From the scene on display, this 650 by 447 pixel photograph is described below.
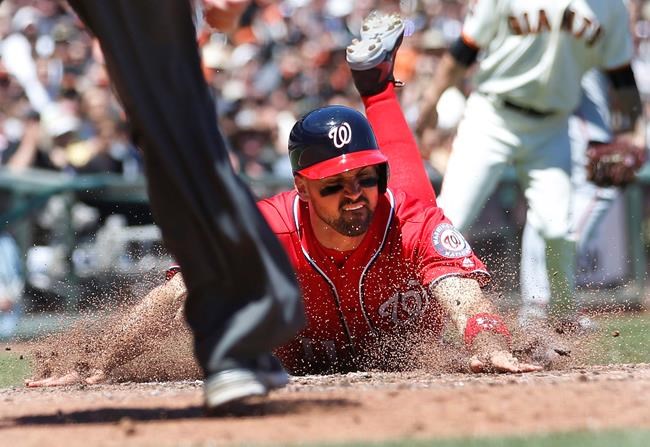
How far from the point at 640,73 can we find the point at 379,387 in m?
8.93

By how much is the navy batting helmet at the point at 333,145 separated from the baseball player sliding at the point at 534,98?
211cm

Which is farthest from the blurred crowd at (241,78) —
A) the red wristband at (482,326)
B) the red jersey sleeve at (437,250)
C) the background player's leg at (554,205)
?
the red wristband at (482,326)

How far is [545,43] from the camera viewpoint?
24.8 ft

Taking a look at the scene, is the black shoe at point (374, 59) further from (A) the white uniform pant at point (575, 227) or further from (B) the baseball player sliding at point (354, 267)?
(A) the white uniform pant at point (575, 227)

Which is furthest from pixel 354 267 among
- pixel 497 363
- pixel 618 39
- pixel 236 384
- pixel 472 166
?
pixel 618 39

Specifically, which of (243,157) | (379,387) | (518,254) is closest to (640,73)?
(518,254)

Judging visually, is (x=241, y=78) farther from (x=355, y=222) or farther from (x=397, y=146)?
(x=355, y=222)

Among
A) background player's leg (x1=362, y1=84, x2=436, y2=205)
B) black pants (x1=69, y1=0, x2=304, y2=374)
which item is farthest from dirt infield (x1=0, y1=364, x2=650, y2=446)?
background player's leg (x1=362, y1=84, x2=436, y2=205)

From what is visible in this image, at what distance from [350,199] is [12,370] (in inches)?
98.9

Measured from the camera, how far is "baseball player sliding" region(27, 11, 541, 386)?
5.25 meters

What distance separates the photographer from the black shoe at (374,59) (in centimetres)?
674

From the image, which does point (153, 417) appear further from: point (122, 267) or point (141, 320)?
point (122, 267)

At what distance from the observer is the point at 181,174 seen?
347 centimetres

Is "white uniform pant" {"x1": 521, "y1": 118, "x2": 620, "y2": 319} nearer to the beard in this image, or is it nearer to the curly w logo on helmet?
the beard
